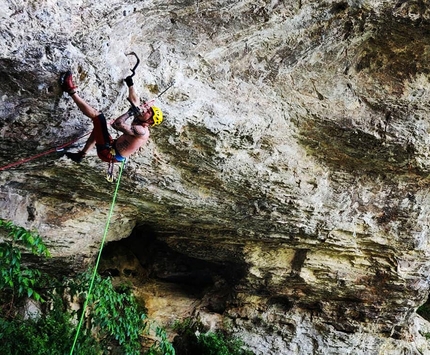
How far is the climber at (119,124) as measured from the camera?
430 centimetres

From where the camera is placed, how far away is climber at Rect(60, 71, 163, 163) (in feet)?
14.1

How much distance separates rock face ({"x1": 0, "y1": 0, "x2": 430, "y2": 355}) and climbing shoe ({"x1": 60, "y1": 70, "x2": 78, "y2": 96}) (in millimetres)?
74

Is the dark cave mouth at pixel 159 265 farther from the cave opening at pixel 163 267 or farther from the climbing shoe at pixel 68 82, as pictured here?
the climbing shoe at pixel 68 82

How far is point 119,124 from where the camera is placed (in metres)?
4.28

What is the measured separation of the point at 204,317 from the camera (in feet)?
30.5

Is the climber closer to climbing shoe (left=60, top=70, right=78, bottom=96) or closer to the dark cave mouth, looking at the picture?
climbing shoe (left=60, top=70, right=78, bottom=96)

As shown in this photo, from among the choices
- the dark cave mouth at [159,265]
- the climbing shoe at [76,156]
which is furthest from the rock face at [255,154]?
the climbing shoe at [76,156]

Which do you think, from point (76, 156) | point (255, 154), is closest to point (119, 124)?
point (76, 156)

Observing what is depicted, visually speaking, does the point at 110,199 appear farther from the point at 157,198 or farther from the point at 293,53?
the point at 293,53

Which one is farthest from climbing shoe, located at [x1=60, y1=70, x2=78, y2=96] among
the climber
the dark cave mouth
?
the dark cave mouth

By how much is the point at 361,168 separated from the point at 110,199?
158 inches

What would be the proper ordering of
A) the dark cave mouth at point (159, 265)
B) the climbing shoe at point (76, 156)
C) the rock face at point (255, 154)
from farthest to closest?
1. the dark cave mouth at point (159, 265)
2. the climbing shoe at point (76, 156)
3. the rock face at point (255, 154)

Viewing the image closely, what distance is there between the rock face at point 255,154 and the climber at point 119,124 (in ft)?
0.78

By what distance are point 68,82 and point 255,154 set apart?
2902mm
